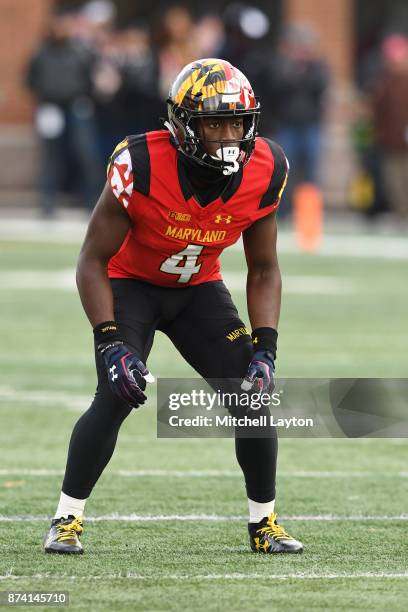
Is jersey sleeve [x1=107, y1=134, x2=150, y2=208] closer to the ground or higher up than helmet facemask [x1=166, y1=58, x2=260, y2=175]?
closer to the ground

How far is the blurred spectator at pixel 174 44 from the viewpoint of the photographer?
1822cm

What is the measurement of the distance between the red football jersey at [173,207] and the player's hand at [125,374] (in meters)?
0.37

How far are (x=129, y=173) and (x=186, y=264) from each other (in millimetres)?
426

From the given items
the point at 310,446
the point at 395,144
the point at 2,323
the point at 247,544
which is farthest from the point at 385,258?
the point at 247,544

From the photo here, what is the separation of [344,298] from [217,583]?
9041mm

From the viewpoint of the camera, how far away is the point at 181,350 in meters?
6.02

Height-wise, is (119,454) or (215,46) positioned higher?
(215,46)

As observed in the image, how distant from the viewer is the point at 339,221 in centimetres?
2266

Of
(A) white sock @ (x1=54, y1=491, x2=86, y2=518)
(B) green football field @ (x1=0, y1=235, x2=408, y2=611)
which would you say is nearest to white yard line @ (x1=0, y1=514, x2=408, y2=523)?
(B) green football field @ (x1=0, y1=235, x2=408, y2=611)

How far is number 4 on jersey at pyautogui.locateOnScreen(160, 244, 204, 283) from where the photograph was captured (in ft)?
19.3

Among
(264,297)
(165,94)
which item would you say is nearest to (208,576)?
(264,297)

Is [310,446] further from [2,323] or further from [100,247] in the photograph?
[2,323]

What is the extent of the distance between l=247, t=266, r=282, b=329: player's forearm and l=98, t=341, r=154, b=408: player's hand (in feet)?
1.53

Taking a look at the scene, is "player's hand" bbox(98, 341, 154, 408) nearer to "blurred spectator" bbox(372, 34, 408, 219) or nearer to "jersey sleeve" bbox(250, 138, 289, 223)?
"jersey sleeve" bbox(250, 138, 289, 223)
